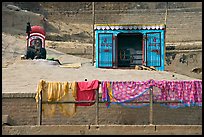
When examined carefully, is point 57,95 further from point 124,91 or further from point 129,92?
point 129,92

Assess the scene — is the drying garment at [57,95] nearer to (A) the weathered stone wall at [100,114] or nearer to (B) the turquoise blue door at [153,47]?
(A) the weathered stone wall at [100,114]

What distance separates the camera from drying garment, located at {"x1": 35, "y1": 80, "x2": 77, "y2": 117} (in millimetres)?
10258

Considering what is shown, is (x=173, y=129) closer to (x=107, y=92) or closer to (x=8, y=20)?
(x=107, y=92)

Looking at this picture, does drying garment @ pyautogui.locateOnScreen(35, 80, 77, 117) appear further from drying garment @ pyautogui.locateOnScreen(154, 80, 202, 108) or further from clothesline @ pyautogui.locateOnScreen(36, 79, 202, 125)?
drying garment @ pyautogui.locateOnScreen(154, 80, 202, 108)

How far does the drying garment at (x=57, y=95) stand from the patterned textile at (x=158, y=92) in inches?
28.0

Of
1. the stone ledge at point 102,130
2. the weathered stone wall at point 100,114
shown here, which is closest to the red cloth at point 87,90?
the weathered stone wall at point 100,114

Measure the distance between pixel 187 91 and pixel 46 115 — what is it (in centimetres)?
314

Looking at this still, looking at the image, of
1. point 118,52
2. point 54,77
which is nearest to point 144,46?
point 118,52

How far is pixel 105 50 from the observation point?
60.5ft

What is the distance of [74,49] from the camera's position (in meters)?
27.3

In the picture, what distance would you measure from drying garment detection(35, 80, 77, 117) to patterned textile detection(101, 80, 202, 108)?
2.33 ft

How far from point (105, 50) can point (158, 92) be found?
8.12m

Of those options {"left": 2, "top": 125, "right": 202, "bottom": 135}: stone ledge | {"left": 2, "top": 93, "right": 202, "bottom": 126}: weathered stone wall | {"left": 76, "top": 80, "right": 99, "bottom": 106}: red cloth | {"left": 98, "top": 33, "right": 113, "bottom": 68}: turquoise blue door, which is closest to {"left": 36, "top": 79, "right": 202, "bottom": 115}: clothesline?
{"left": 76, "top": 80, "right": 99, "bottom": 106}: red cloth

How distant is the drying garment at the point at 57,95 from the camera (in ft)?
33.7
